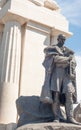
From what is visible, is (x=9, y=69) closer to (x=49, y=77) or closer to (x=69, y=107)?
(x=49, y=77)

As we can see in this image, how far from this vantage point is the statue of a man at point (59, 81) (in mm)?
8648

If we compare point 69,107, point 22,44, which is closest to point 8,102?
point 22,44

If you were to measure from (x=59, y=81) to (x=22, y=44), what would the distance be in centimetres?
326

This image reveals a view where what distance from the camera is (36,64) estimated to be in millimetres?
11680

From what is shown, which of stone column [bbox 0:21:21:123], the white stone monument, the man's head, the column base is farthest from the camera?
the white stone monument

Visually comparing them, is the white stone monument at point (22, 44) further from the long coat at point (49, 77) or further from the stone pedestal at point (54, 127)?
the stone pedestal at point (54, 127)

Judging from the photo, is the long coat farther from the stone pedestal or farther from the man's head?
the stone pedestal

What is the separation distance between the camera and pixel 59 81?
8.84 meters

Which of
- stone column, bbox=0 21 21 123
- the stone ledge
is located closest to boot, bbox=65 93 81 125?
the stone ledge

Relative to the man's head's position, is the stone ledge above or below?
below

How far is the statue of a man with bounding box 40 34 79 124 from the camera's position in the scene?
28.4 feet

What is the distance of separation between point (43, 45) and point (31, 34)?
53 centimetres

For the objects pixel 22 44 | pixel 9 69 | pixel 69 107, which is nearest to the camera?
pixel 69 107

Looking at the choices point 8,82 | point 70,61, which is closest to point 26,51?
point 8,82
